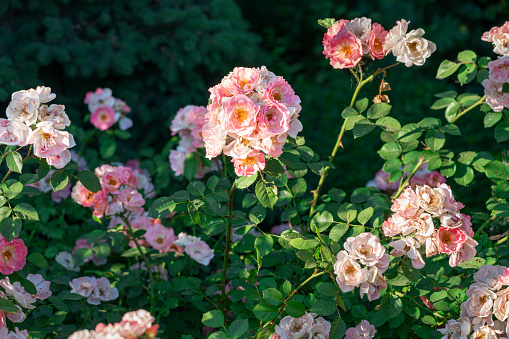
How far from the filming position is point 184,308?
176 cm

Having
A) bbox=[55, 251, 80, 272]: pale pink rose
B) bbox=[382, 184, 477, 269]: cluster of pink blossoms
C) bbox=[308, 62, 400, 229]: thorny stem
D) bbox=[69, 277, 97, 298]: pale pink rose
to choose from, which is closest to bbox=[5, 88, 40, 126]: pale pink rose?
bbox=[69, 277, 97, 298]: pale pink rose

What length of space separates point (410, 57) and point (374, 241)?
0.56m

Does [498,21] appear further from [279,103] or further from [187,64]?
[279,103]

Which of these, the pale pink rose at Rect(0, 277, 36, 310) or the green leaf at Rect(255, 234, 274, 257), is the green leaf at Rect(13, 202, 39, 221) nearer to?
the pale pink rose at Rect(0, 277, 36, 310)

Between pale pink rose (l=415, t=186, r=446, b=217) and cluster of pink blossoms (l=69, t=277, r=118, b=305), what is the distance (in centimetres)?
99

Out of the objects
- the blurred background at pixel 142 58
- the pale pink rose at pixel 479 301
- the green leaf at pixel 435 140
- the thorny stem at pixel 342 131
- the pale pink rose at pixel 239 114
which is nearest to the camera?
the pale pink rose at pixel 239 114

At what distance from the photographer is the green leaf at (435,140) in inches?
58.8

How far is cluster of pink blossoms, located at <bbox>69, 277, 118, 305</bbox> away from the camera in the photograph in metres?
1.50

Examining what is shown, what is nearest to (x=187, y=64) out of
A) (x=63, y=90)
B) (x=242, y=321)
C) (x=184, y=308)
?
(x=63, y=90)

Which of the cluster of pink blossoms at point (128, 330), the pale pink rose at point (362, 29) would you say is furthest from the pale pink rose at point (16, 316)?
the pale pink rose at point (362, 29)

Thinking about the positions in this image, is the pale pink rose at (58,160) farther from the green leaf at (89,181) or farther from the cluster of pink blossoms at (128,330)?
the cluster of pink blossoms at (128,330)

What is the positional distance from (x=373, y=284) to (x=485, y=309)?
0.89 ft

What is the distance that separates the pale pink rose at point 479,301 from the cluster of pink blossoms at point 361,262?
26 centimetres

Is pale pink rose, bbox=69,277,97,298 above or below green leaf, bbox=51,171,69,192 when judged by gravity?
below
